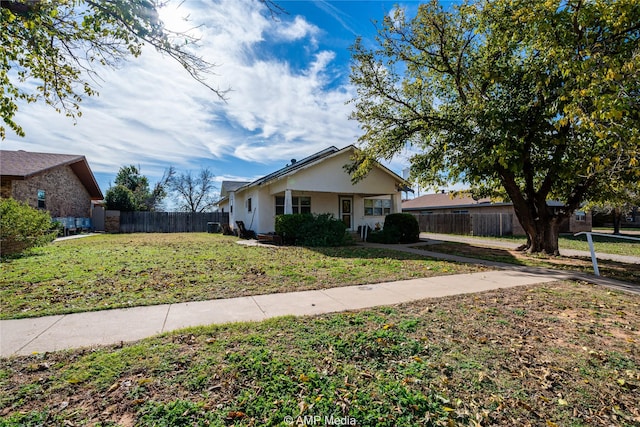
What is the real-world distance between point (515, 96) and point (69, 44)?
36.9 ft

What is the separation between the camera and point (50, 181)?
19.4 metres

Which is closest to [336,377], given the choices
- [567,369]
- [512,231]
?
[567,369]

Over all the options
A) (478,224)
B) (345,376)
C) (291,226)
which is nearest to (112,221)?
(291,226)

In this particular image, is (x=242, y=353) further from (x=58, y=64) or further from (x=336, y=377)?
(x=58, y=64)

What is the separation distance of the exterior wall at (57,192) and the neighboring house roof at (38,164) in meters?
0.52

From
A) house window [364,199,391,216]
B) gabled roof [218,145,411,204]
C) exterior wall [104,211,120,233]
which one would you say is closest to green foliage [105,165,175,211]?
exterior wall [104,211,120,233]

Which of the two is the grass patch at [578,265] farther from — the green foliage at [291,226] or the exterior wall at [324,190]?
the green foliage at [291,226]

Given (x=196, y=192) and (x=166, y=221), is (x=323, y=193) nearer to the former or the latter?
(x=166, y=221)

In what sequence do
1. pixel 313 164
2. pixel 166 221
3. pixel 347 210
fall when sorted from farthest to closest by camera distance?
pixel 166 221 < pixel 347 210 < pixel 313 164

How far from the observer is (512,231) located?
78.6ft

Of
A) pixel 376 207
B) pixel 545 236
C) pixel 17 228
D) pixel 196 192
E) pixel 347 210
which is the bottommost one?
pixel 545 236

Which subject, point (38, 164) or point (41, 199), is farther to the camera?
point (41, 199)

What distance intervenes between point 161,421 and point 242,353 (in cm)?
100

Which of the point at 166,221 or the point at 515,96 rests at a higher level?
the point at 515,96
